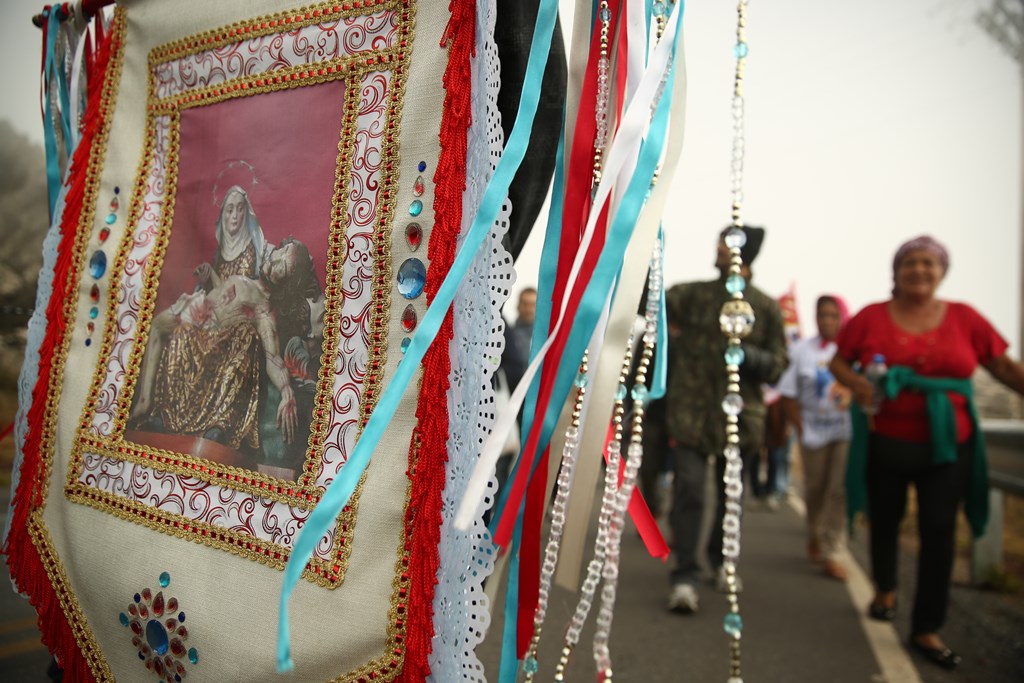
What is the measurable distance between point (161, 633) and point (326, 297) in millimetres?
658

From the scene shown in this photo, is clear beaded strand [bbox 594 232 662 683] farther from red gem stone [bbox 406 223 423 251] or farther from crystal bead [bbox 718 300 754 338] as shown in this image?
red gem stone [bbox 406 223 423 251]

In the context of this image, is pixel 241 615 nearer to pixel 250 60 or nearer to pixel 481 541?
pixel 481 541

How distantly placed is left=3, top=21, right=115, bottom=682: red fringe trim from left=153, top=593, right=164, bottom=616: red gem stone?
25 centimetres

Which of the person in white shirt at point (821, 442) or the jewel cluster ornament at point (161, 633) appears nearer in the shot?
the jewel cluster ornament at point (161, 633)

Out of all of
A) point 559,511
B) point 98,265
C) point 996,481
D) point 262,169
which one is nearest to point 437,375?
point 559,511

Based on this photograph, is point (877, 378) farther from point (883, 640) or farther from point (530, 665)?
point (530, 665)

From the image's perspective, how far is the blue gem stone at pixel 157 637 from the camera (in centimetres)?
129

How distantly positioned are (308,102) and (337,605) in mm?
875

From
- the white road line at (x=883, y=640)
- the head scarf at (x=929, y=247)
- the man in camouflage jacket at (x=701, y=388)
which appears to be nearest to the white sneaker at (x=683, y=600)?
the man in camouflage jacket at (x=701, y=388)

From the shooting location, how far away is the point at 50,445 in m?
1.53

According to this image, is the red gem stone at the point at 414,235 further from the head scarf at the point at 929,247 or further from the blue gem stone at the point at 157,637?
the head scarf at the point at 929,247

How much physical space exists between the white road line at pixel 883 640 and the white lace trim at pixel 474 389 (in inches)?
94.5

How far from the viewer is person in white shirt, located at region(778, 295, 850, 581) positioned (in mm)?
4477

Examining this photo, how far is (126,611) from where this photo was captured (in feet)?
4.42
